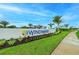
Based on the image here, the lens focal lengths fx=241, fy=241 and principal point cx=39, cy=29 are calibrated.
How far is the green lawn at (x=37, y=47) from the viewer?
330cm

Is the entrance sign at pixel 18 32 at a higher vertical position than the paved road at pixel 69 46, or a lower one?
higher

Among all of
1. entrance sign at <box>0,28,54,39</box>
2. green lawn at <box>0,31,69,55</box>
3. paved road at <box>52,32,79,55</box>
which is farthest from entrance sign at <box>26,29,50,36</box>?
paved road at <box>52,32,79,55</box>

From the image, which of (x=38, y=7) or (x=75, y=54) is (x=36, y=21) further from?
(x=75, y=54)

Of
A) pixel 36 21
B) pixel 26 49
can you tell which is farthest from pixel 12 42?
pixel 36 21

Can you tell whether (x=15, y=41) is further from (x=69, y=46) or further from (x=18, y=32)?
(x=69, y=46)

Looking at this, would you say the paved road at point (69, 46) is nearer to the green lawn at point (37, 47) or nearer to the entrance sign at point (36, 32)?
the green lawn at point (37, 47)

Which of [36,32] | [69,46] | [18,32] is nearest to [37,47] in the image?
[36,32]

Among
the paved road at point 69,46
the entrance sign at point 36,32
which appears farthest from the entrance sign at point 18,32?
the paved road at point 69,46

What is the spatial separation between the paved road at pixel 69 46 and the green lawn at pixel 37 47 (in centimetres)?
6

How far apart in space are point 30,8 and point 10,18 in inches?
12.2

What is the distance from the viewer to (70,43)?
3.40 m

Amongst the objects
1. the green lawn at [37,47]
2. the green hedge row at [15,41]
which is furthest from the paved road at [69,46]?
the green hedge row at [15,41]

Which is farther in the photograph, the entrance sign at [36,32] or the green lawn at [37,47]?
the entrance sign at [36,32]

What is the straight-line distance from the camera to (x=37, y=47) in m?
3.36
